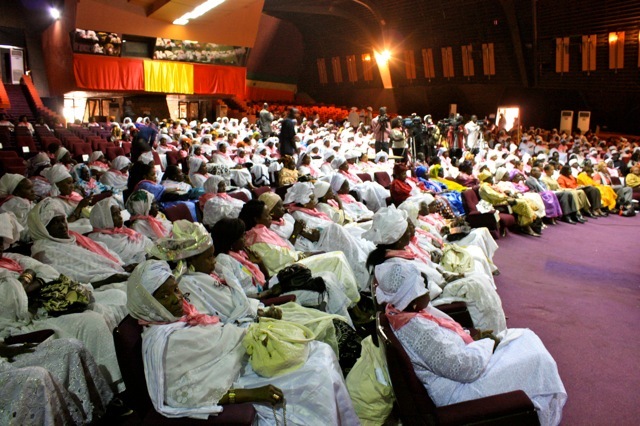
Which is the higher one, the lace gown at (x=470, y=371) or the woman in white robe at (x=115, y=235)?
the woman in white robe at (x=115, y=235)

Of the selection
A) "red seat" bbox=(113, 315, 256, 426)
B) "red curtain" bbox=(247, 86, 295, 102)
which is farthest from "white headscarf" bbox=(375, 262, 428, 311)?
"red curtain" bbox=(247, 86, 295, 102)

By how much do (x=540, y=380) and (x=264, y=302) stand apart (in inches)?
61.6

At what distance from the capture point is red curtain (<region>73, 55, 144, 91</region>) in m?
16.9

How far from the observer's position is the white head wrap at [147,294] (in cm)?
217

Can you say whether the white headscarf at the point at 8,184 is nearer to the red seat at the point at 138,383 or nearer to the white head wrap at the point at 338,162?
the red seat at the point at 138,383

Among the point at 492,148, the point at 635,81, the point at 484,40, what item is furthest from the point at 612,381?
the point at 484,40

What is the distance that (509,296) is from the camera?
185 inches

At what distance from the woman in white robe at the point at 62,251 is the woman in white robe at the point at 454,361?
2076 mm

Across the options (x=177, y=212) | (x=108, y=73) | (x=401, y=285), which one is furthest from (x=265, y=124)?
(x=401, y=285)

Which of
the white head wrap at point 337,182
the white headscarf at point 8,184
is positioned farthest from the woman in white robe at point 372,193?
the white headscarf at point 8,184

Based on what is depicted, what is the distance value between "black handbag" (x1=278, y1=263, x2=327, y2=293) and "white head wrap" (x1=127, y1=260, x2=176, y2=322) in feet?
3.77

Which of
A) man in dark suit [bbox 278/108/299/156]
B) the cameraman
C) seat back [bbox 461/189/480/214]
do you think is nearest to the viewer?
seat back [bbox 461/189/480/214]

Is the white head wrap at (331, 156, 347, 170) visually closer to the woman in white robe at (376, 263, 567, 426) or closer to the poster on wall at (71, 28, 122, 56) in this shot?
the woman in white robe at (376, 263, 567, 426)

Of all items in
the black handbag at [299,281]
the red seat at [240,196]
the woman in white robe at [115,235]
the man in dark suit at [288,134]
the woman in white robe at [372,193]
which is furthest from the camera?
the man in dark suit at [288,134]
